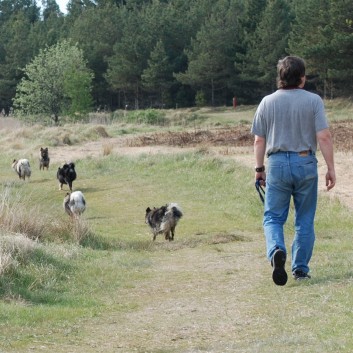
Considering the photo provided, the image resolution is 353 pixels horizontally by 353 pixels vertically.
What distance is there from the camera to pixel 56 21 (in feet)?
322

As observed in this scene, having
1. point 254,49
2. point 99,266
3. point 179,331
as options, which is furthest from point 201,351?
point 254,49

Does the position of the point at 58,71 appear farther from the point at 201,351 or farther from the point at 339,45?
the point at 201,351

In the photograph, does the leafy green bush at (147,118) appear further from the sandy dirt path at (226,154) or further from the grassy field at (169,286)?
the grassy field at (169,286)

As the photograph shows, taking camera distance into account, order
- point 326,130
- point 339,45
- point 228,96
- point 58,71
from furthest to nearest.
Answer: point 228,96 < point 58,71 < point 339,45 < point 326,130

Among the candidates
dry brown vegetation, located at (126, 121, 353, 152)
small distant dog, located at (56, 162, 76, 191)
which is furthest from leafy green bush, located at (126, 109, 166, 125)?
small distant dog, located at (56, 162, 76, 191)

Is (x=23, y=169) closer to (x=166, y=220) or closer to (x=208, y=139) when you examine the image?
(x=208, y=139)

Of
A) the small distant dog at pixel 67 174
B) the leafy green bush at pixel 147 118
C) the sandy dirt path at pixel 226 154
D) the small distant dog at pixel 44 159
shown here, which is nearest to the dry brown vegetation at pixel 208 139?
the sandy dirt path at pixel 226 154

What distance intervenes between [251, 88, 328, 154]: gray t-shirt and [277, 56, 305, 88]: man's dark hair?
79mm

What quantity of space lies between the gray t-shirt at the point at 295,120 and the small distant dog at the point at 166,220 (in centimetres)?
664

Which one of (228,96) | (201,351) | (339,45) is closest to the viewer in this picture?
(201,351)

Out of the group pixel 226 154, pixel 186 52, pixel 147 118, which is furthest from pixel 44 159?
pixel 186 52

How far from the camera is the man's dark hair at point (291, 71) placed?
284 inches

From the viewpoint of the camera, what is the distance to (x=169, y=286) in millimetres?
8602

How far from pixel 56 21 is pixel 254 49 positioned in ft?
140
